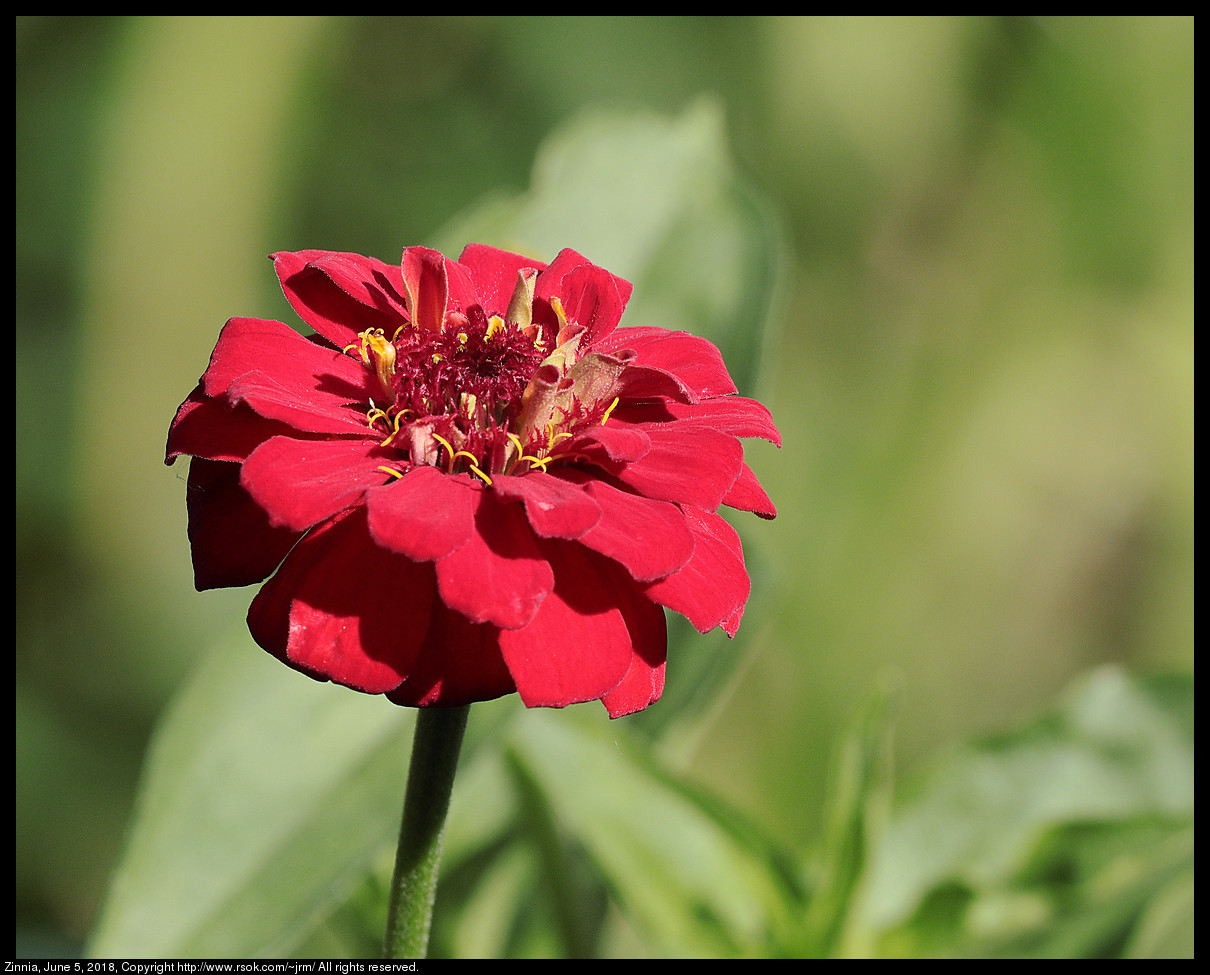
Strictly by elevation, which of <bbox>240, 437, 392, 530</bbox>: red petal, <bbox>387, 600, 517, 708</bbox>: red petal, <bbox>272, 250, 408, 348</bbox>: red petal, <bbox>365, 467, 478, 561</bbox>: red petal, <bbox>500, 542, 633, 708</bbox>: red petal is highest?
<bbox>272, 250, 408, 348</bbox>: red petal

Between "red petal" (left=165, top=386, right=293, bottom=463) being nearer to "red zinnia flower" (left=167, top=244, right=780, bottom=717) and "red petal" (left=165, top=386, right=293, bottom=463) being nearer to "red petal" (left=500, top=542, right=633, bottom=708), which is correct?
"red zinnia flower" (left=167, top=244, right=780, bottom=717)

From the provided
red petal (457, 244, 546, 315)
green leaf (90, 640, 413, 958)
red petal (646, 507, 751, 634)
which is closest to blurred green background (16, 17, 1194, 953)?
green leaf (90, 640, 413, 958)

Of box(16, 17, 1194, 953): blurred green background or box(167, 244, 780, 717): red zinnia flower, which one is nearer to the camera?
box(167, 244, 780, 717): red zinnia flower

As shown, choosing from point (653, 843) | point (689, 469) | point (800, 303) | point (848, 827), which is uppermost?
point (689, 469)

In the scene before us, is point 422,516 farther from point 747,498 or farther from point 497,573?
point 747,498

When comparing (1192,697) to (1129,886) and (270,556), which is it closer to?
(1129,886)

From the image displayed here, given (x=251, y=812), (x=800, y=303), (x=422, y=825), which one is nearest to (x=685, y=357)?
(x=422, y=825)
